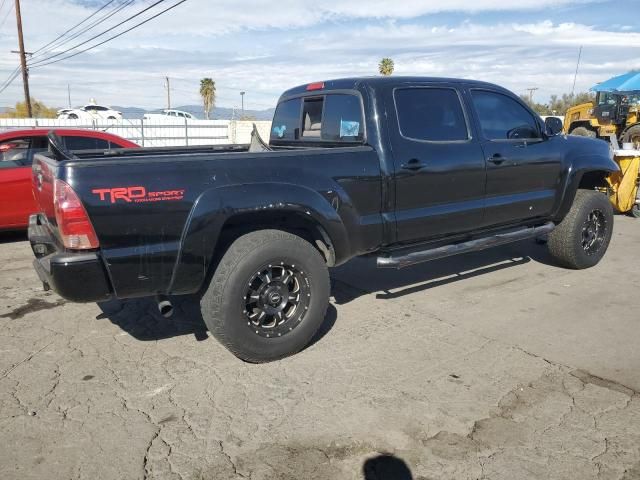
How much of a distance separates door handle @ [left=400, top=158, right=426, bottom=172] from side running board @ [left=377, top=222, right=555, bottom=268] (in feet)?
2.26

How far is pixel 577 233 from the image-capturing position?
5789 mm

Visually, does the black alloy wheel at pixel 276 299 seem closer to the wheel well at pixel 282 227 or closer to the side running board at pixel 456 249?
the wheel well at pixel 282 227

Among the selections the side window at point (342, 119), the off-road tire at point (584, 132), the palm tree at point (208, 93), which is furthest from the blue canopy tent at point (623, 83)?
the palm tree at point (208, 93)

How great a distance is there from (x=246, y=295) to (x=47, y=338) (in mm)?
1747

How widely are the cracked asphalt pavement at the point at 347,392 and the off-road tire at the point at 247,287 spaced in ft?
0.53

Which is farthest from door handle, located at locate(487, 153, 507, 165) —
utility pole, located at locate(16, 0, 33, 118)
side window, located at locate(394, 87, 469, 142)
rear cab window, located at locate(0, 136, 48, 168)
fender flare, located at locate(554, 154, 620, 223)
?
utility pole, located at locate(16, 0, 33, 118)

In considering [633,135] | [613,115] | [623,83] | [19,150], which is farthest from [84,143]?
[623,83]

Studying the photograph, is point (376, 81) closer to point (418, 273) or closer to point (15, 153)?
point (418, 273)

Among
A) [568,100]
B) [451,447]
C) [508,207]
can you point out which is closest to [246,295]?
[451,447]

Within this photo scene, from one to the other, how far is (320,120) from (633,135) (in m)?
14.7

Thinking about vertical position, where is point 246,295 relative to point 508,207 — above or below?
below

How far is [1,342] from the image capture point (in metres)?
4.08

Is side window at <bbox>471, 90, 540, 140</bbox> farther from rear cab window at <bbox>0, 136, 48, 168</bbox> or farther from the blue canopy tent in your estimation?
the blue canopy tent

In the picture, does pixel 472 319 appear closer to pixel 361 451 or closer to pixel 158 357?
pixel 361 451
